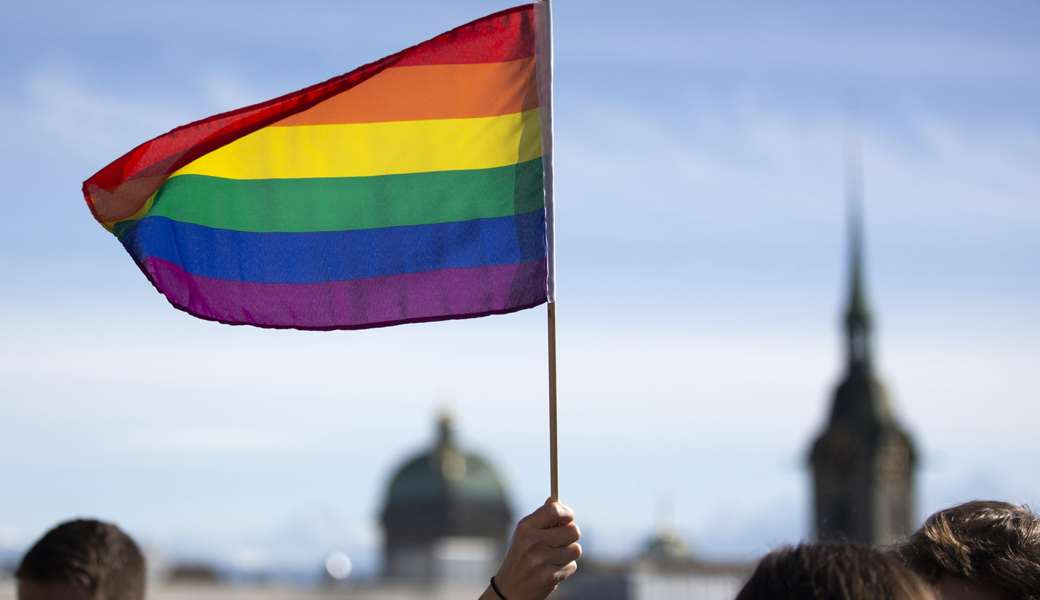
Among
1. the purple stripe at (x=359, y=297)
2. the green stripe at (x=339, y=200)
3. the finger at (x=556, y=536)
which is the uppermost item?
the green stripe at (x=339, y=200)

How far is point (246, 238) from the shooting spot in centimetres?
541

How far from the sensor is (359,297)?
5117 mm

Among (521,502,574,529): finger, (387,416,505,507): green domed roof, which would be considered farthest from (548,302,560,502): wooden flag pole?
(387,416,505,507): green domed roof

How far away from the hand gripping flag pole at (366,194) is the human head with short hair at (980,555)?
1.82m

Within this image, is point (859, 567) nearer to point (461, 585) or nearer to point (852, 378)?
point (461, 585)

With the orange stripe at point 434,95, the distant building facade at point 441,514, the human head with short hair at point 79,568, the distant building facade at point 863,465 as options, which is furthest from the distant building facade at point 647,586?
the human head with short hair at point 79,568

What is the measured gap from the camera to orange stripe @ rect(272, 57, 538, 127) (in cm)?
500

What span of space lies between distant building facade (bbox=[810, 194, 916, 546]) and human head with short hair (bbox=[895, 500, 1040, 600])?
7366 centimetres

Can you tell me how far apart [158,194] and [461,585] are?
5842cm

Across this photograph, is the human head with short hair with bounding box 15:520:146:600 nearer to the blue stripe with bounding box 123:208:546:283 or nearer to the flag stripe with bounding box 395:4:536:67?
the blue stripe with bounding box 123:208:546:283

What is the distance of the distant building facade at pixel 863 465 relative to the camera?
252 feet

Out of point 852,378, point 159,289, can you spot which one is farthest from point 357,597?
point 159,289

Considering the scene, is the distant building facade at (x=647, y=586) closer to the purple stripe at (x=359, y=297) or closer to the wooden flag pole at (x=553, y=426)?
the purple stripe at (x=359, y=297)

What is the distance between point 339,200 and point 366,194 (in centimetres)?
12
